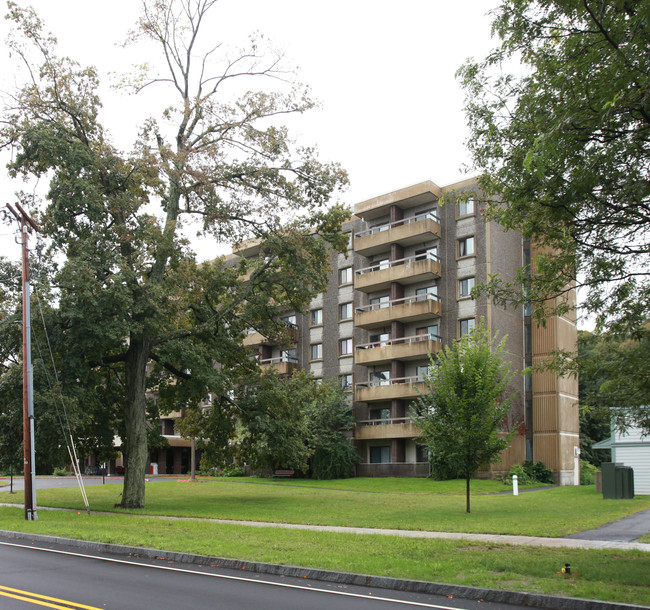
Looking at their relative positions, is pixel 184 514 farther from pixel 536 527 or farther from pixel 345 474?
pixel 345 474

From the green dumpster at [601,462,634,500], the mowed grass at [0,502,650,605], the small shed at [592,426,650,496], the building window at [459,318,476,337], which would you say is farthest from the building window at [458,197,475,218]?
the mowed grass at [0,502,650,605]

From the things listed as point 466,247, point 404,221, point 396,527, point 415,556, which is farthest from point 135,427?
point 404,221

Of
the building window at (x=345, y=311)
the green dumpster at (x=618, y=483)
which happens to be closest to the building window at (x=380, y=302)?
the building window at (x=345, y=311)

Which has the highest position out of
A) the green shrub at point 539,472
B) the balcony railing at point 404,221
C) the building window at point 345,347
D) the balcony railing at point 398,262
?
the balcony railing at point 404,221

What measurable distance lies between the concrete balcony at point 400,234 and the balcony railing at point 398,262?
1213 mm

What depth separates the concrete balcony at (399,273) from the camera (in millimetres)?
41656

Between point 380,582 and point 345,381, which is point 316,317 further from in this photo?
point 380,582

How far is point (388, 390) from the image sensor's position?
4253 centimetres

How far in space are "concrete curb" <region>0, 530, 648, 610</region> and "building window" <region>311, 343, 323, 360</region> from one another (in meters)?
36.5

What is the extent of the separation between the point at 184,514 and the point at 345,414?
23683 millimetres

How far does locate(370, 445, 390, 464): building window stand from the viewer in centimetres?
4484

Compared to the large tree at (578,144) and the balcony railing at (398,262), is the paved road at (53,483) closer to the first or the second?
the balcony railing at (398,262)

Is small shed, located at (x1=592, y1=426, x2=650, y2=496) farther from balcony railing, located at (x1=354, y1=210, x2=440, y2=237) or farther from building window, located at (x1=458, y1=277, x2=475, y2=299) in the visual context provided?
balcony railing, located at (x1=354, y1=210, x2=440, y2=237)

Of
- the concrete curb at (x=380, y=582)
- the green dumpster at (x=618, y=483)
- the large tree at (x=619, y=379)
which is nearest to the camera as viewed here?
the concrete curb at (x=380, y=582)
